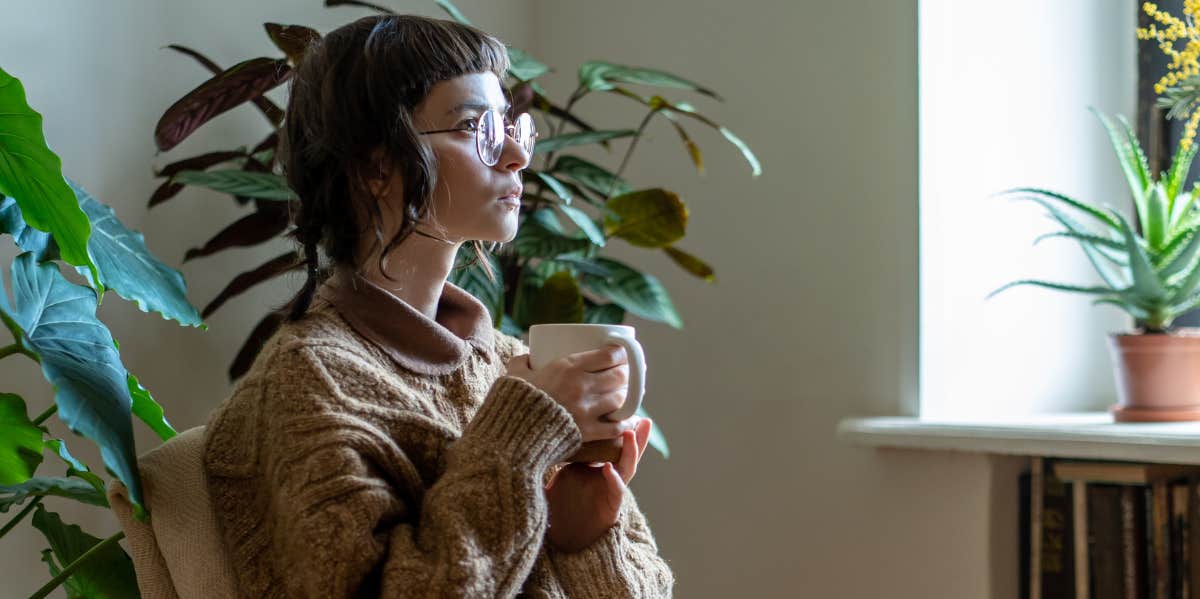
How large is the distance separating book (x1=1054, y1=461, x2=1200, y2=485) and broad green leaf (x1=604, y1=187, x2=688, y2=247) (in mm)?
636

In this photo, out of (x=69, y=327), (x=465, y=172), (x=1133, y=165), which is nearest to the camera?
(x=465, y=172)

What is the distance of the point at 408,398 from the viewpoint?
2.89ft

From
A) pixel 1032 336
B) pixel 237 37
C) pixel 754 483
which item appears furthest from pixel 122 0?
pixel 1032 336

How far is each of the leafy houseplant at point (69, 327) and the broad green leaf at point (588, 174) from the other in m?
0.64

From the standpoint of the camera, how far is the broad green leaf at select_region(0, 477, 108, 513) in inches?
44.2

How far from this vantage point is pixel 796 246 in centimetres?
191

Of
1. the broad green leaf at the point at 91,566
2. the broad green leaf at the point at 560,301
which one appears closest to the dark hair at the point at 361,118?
the broad green leaf at the point at 91,566

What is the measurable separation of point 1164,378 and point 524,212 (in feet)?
3.07

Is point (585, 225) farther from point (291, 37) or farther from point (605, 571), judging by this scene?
point (605, 571)

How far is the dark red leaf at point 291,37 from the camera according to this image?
1416 mm

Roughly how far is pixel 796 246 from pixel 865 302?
0.15 m

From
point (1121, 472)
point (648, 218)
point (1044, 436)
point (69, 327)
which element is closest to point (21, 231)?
point (69, 327)

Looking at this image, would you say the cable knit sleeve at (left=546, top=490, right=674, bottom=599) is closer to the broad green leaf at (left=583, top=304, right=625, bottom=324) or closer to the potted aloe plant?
the broad green leaf at (left=583, top=304, right=625, bottom=324)

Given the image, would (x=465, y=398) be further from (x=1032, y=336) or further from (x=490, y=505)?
(x=1032, y=336)
